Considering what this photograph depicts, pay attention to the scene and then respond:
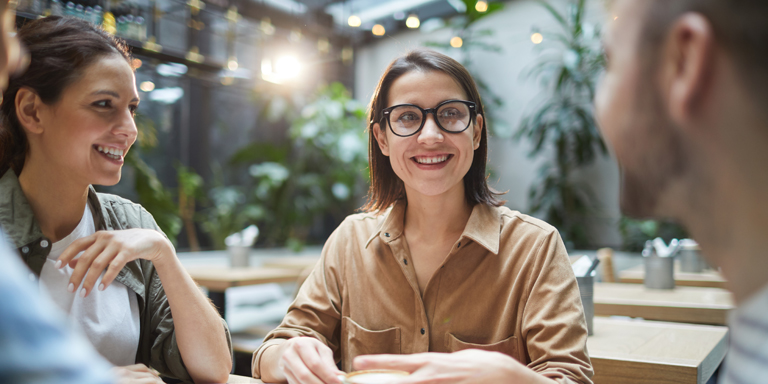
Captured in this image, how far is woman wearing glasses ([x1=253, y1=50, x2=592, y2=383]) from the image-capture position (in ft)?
4.22

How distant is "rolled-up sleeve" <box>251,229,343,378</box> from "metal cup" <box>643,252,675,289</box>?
1.78 meters

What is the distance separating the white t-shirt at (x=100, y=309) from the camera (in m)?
1.23

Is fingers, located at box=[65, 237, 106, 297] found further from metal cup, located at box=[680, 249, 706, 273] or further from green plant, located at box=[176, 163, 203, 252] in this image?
green plant, located at box=[176, 163, 203, 252]

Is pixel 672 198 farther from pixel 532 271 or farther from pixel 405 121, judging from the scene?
pixel 405 121

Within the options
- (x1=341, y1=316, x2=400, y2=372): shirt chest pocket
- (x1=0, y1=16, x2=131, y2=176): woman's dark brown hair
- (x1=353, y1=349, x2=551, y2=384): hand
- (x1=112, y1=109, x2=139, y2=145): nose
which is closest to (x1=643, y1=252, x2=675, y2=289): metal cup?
(x1=341, y1=316, x2=400, y2=372): shirt chest pocket

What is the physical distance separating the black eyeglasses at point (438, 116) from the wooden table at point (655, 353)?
728mm

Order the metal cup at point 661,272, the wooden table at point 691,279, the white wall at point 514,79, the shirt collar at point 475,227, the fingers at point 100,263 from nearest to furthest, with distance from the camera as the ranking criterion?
the fingers at point 100,263
the shirt collar at point 475,227
the metal cup at point 661,272
the wooden table at point 691,279
the white wall at point 514,79

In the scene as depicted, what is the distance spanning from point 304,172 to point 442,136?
5.09 metres

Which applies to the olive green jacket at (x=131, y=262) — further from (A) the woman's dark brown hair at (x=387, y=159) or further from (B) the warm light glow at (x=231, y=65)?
(B) the warm light glow at (x=231, y=65)

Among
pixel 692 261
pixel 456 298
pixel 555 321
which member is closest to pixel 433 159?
pixel 456 298

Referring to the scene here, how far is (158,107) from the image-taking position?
541 cm

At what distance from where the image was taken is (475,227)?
4.67 ft

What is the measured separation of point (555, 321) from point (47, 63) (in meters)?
1.32

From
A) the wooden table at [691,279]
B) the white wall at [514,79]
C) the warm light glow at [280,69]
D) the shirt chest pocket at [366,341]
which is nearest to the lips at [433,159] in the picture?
the shirt chest pocket at [366,341]
